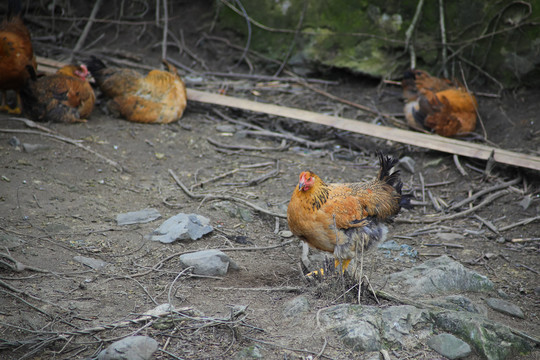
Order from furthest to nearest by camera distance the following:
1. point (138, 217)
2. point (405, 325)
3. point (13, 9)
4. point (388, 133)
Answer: point (13, 9) → point (388, 133) → point (138, 217) → point (405, 325)

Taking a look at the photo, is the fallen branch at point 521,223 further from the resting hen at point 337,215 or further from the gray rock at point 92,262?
the gray rock at point 92,262

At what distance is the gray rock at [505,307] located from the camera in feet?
12.1

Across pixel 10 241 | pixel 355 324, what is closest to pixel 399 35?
pixel 355 324

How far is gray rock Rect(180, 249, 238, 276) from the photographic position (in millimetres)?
3873

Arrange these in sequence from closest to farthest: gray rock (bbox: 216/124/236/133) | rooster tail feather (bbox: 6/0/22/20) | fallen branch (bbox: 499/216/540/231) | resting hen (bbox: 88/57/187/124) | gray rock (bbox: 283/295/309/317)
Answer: gray rock (bbox: 283/295/309/317), fallen branch (bbox: 499/216/540/231), rooster tail feather (bbox: 6/0/22/20), resting hen (bbox: 88/57/187/124), gray rock (bbox: 216/124/236/133)

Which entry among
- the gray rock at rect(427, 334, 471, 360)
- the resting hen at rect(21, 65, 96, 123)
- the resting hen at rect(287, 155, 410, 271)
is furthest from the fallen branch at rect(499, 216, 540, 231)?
the resting hen at rect(21, 65, 96, 123)

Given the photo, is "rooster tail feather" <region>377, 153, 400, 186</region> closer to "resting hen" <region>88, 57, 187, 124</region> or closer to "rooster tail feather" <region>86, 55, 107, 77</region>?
"resting hen" <region>88, 57, 187, 124</region>

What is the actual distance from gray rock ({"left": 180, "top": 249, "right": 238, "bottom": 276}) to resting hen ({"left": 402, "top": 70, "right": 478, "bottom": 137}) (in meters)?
4.54

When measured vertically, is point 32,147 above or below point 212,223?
above

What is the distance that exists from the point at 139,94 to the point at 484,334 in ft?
18.3

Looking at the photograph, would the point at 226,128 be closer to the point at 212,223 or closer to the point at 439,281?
the point at 212,223

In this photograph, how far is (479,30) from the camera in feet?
25.7

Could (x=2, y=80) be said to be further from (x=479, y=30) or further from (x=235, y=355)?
(x=479, y=30)

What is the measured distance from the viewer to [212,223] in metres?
4.79
